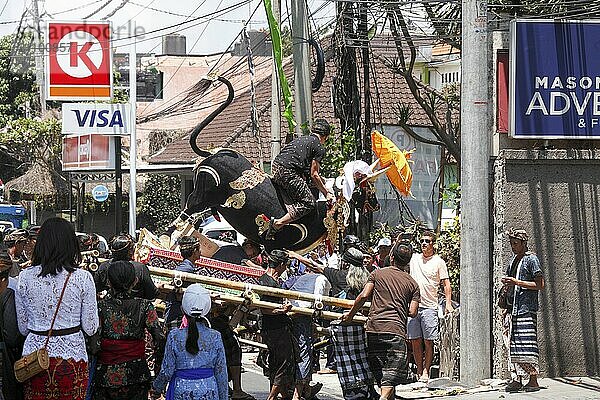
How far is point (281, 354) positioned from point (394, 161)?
3277 millimetres

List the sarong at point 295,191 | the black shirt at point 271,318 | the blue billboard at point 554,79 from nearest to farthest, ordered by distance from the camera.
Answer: the black shirt at point 271,318, the blue billboard at point 554,79, the sarong at point 295,191

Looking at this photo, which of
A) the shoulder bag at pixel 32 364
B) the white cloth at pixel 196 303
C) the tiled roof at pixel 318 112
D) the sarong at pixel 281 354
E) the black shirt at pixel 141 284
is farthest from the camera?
the tiled roof at pixel 318 112

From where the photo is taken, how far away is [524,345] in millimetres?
11406

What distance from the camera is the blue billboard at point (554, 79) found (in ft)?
39.7

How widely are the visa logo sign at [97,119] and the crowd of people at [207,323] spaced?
1132 centimetres

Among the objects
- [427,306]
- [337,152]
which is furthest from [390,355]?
[337,152]

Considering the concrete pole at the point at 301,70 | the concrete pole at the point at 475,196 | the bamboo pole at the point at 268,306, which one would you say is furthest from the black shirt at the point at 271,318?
the concrete pole at the point at 301,70

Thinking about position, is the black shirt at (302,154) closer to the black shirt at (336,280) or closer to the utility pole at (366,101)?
the black shirt at (336,280)

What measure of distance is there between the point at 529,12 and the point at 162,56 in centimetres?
3784

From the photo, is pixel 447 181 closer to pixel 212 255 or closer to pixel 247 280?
pixel 212 255

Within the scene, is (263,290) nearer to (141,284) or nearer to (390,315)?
(390,315)

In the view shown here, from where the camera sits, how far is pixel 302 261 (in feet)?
40.6

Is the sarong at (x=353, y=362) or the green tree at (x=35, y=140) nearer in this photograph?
the sarong at (x=353, y=362)

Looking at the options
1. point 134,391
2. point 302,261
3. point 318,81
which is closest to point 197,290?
point 134,391
